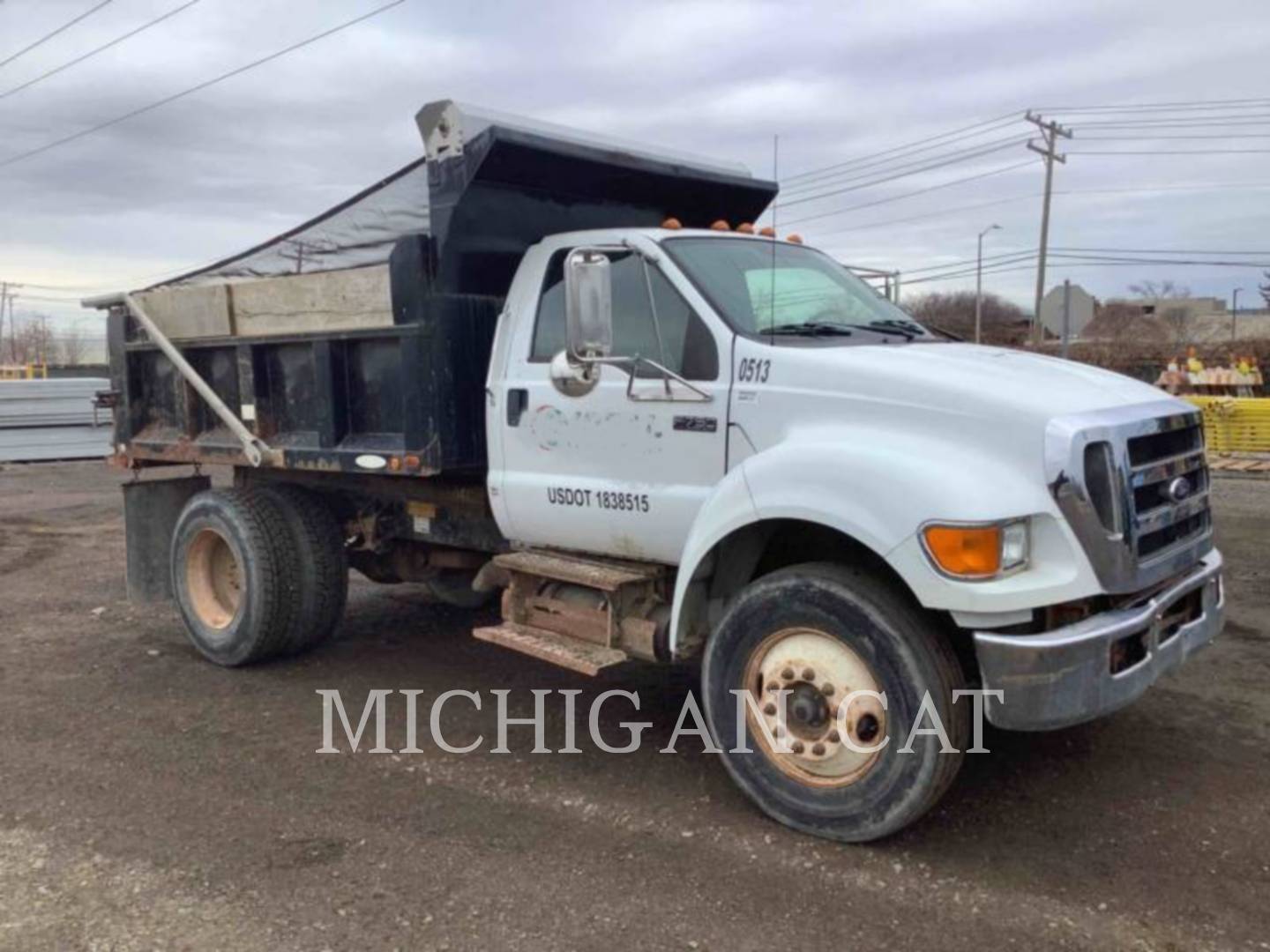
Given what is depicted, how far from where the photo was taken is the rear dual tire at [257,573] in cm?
619

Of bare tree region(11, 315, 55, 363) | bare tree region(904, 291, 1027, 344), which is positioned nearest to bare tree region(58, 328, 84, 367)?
bare tree region(11, 315, 55, 363)

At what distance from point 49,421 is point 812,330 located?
19.2 metres

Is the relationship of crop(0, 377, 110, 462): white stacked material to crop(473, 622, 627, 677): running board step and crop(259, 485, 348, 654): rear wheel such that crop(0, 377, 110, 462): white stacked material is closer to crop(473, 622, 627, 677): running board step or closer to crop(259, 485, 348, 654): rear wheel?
crop(259, 485, 348, 654): rear wheel

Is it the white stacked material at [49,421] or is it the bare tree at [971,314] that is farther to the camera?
the bare tree at [971,314]

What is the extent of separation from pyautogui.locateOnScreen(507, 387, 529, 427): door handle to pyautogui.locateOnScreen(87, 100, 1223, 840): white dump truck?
0.03 meters

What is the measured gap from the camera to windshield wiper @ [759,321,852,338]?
4.49m

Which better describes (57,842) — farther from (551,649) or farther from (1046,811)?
(1046,811)

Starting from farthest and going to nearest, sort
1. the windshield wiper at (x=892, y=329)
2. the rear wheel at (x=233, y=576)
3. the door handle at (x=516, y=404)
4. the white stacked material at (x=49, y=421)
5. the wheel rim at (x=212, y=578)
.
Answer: the white stacked material at (x=49, y=421)
the wheel rim at (x=212, y=578)
the rear wheel at (x=233, y=576)
the door handle at (x=516, y=404)
the windshield wiper at (x=892, y=329)

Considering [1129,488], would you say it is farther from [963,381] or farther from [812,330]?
[812,330]

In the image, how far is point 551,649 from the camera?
4.82 meters

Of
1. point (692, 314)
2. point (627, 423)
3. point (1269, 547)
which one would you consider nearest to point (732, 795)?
point (627, 423)

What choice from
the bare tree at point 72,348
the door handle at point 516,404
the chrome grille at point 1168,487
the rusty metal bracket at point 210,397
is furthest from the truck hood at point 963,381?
the bare tree at point 72,348

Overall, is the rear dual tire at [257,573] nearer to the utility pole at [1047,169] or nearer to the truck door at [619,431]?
the truck door at [619,431]

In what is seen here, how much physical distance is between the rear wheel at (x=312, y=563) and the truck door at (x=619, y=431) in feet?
5.26
